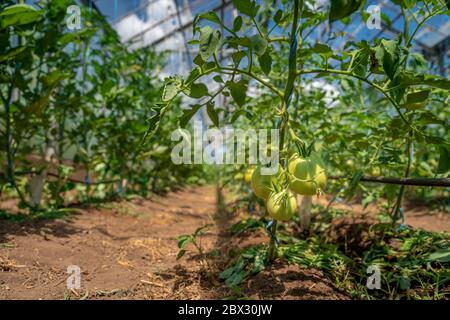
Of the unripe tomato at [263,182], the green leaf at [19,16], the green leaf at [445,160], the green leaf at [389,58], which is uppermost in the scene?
the green leaf at [19,16]

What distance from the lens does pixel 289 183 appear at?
2.88ft

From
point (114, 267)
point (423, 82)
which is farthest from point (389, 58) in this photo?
point (114, 267)

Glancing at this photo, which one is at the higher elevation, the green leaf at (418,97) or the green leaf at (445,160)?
the green leaf at (418,97)

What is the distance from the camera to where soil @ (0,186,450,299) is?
107cm

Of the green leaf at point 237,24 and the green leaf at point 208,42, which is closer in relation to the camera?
the green leaf at point 208,42

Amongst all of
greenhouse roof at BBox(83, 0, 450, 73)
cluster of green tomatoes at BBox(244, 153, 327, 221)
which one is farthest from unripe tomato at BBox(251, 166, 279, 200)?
greenhouse roof at BBox(83, 0, 450, 73)

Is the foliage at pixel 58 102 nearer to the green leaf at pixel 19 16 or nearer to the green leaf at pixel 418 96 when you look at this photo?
the green leaf at pixel 19 16

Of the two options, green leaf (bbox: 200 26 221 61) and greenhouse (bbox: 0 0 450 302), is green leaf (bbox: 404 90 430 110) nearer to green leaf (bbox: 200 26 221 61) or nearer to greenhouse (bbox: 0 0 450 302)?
greenhouse (bbox: 0 0 450 302)

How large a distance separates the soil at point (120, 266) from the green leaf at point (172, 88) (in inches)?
24.5

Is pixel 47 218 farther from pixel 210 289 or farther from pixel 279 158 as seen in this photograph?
pixel 279 158

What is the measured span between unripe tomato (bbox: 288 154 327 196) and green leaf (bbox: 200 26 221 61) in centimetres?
34

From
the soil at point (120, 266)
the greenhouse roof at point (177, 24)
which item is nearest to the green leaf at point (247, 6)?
the soil at point (120, 266)

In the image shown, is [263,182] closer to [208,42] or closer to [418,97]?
[208,42]

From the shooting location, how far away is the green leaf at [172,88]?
86 centimetres
